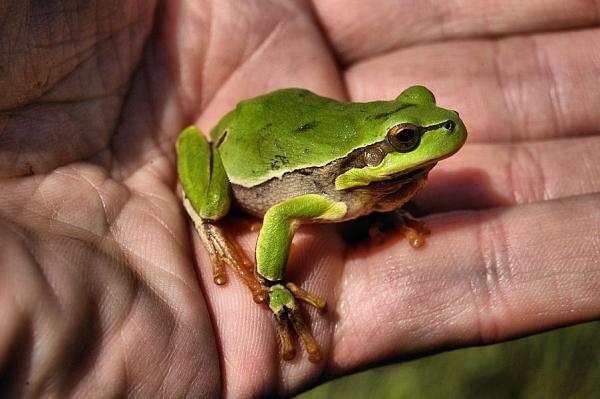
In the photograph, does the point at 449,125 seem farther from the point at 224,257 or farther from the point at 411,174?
the point at 224,257

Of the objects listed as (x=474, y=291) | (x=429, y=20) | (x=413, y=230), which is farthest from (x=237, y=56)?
(x=474, y=291)

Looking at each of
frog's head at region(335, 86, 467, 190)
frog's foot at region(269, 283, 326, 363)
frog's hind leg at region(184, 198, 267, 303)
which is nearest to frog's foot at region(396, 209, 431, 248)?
frog's head at region(335, 86, 467, 190)

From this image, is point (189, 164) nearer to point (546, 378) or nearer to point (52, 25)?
point (52, 25)

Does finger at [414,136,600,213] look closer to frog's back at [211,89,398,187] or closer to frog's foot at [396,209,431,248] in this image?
frog's foot at [396,209,431,248]

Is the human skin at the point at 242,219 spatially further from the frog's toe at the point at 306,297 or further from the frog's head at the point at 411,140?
the frog's head at the point at 411,140

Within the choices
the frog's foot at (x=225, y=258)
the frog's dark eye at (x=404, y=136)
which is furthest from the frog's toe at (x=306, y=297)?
the frog's dark eye at (x=404, y=136)

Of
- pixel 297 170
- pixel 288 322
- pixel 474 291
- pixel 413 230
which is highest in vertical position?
pixel 297 170

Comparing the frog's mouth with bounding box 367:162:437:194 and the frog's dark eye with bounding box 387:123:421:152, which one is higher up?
the frog's dark eye with bounding box 387:123:421:152
